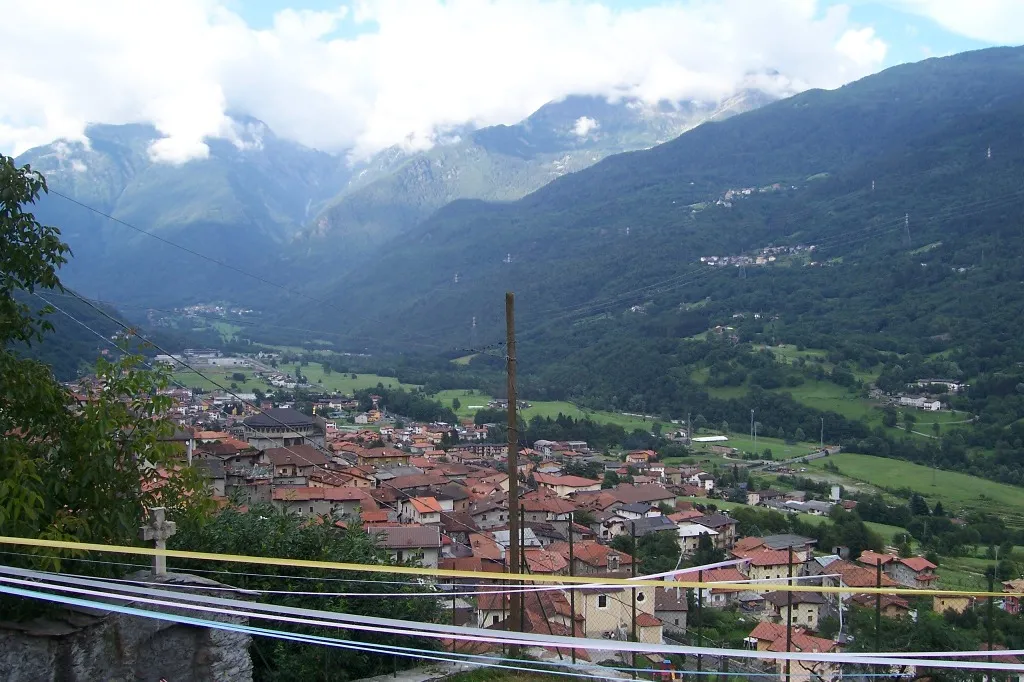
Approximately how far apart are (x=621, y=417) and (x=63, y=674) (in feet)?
194

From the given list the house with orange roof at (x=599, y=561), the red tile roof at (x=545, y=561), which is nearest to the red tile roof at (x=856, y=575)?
the house with orange roof at (x=599, y=561)

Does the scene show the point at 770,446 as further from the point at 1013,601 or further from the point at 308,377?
the point at 308,377

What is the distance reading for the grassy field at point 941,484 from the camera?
36.2 m

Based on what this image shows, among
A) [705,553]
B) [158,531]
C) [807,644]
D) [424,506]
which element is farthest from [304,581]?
[424,506]

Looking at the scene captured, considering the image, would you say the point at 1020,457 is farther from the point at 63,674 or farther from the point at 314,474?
the point at 63,674

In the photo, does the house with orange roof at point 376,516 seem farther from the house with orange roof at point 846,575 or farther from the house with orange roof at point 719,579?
the house with orange roof at point 846,575

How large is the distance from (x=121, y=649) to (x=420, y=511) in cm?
2097

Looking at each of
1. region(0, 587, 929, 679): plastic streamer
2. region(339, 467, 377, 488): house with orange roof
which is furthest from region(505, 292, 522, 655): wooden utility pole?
region(339, 467, 377, 488): house with orange roof

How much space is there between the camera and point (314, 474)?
92.2ft

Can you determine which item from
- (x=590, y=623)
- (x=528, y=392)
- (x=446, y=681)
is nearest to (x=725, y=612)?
(x=590, y=623)

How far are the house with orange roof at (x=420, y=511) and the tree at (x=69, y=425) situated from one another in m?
19.3

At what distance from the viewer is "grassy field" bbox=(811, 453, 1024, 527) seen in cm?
3616

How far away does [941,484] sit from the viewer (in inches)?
1609

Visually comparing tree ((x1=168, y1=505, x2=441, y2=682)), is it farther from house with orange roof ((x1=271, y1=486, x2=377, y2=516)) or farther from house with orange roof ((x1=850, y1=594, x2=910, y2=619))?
house with orange roof ((x1=850, y1=594, x2=910, y2=619))
